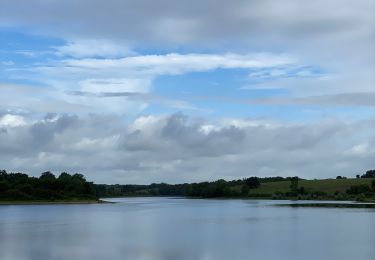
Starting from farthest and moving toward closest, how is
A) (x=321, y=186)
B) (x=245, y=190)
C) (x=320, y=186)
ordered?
1. (x=245, y=190)
2. (x=320, y=186)
3. (x=321, y=186)

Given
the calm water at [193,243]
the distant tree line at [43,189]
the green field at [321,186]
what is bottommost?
the calm water at [193,243]

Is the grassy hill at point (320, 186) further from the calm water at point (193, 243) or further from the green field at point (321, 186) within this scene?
the calm water at point (193, 243)

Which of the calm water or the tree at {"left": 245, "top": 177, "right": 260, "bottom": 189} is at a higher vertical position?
the tree at {"left": 245, "top": 177, "right": 260, "bottom": 189}

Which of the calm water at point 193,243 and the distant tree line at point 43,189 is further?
the distant tree line at point 43,189

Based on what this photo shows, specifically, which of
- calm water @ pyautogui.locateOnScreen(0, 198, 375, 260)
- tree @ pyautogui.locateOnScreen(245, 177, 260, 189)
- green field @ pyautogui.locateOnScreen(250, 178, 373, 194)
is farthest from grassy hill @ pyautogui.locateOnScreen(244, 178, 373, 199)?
calm water @ pyautogui.locateOnScreen(0, 198, 375, 260)

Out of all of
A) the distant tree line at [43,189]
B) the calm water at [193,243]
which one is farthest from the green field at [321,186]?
the calm water at [193,243]

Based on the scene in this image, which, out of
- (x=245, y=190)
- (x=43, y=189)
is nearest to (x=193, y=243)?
(x=43, y=189)

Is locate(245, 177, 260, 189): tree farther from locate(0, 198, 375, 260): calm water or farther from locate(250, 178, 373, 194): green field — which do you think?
locate(0, 198, 375, 260): calm water

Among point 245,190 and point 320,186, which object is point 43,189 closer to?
point 245,190

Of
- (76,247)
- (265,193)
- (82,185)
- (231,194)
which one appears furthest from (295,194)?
(76,247)

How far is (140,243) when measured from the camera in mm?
34688

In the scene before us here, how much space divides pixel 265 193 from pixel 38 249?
14612cm

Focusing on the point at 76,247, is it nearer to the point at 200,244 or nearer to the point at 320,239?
the point at 200,244

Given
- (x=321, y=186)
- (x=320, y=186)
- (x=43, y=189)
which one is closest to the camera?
(x=43, y=189)
